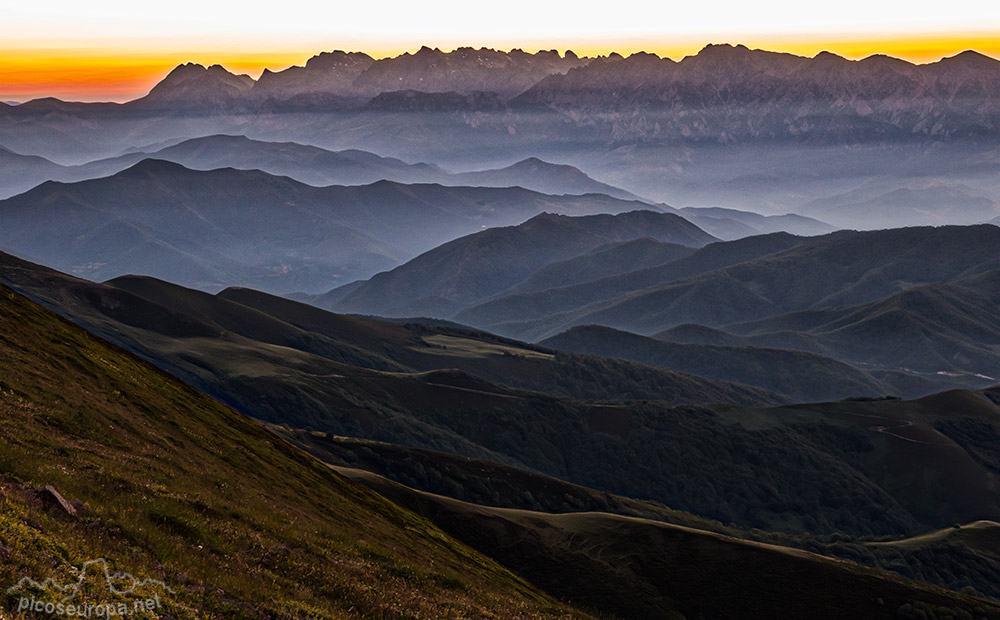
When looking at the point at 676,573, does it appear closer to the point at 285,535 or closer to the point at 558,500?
the point at 558,500

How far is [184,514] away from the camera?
36.7 metres

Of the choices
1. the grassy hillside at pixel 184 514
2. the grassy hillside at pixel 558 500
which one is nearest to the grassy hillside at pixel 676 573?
the grassy hillside at pixel 184 514

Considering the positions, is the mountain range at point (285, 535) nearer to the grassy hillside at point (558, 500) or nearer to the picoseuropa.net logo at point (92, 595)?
the picoseuropa.net logo at point (92, 595)

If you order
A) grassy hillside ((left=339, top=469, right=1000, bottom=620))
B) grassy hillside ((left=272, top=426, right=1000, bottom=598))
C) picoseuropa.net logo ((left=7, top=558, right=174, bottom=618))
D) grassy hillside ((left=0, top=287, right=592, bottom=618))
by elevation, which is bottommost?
grassy hillside ((left=272, top=426, right=1000, bottom=598))

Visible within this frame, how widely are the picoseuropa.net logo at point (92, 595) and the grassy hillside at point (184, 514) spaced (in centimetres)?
39

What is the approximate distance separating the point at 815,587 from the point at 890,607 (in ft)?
25.7

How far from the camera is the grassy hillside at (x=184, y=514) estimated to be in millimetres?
28750

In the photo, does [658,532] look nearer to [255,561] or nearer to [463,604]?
[463,604]

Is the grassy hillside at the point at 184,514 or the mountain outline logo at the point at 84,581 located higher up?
the mountain outline logo at the point at 84,581

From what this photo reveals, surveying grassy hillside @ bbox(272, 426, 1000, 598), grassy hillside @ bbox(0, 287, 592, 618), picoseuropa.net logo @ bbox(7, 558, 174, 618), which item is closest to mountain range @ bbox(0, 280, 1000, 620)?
grassy hillside @ bbox(0, 287, 592, 618)

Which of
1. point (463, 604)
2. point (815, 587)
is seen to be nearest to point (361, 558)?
point (463, 604)

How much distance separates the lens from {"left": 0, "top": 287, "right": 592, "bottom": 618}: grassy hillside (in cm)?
2875

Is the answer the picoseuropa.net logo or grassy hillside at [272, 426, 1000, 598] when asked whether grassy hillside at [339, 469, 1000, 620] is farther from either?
the picoseuropa.net logo

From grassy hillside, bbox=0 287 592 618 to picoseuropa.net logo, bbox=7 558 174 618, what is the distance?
39cm
